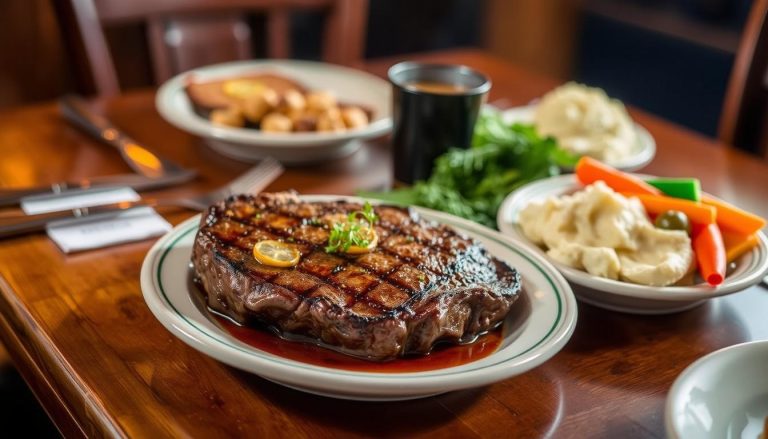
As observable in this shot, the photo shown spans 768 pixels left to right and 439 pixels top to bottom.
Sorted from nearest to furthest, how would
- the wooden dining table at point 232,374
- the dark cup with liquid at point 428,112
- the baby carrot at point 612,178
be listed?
the wooden dining table at point 232,374 → the baby carrot at point 612,178 → the dark cup with liquid at point 428,112

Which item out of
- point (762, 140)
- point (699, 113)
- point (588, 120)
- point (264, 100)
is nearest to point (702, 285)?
point (588, 120)

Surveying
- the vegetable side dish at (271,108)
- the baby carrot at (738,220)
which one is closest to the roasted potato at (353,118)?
the vegetable side dish at (271,108)

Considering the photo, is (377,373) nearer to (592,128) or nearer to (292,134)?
(292,134)

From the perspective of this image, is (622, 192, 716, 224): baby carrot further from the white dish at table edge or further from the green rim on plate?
the green rim on plate

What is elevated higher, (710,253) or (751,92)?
(710,253)

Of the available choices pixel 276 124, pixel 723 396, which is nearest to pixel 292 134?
pixel 276 124

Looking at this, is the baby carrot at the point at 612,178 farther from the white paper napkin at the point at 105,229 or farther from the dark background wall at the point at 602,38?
the dark background wall at the point at 602,38

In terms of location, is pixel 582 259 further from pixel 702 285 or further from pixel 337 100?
pixel 337 100
